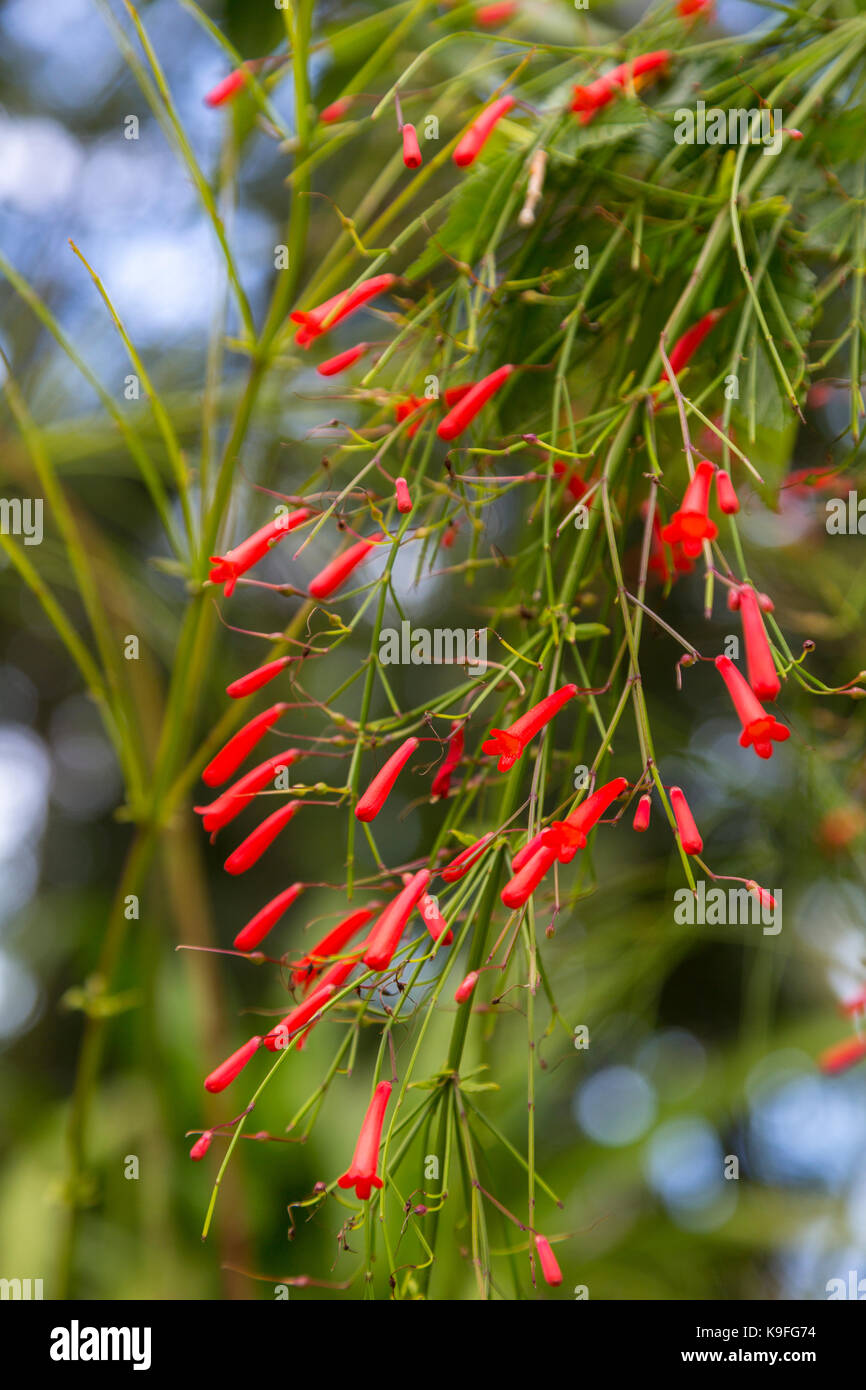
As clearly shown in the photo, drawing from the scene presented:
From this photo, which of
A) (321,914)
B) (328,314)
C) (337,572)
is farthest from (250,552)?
(321,914)

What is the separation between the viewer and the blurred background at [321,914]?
3.36 ft

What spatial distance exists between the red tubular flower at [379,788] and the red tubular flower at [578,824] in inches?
2.9

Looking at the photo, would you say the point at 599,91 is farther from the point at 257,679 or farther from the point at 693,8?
the point at 257,679

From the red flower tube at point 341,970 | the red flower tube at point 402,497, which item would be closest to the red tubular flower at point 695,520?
the red flower tube at point 402,497

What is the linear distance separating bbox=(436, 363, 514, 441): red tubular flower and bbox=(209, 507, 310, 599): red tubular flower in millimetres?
85

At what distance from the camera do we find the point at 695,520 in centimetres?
41

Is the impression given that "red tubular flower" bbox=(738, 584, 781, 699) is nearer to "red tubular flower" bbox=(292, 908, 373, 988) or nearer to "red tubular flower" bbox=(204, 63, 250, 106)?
"red tubular flower" bbox=(292, 908, 373, 988)

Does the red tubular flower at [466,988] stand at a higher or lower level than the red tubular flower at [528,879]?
lower

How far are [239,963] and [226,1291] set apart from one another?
760 mm

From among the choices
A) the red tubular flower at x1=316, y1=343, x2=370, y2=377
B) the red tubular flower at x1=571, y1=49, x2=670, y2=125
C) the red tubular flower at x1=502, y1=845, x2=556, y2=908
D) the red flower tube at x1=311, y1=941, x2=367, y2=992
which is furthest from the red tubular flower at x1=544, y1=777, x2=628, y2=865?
the red tubular flower at x1=571, y1=49, x2=670, y2=125

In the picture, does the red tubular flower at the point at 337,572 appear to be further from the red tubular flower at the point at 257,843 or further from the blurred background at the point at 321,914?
the blurred background at the point at 321,914

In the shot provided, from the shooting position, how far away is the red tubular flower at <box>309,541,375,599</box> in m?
0.45

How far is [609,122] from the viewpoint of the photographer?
580 mm

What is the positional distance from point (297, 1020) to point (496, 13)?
2.50 ft
